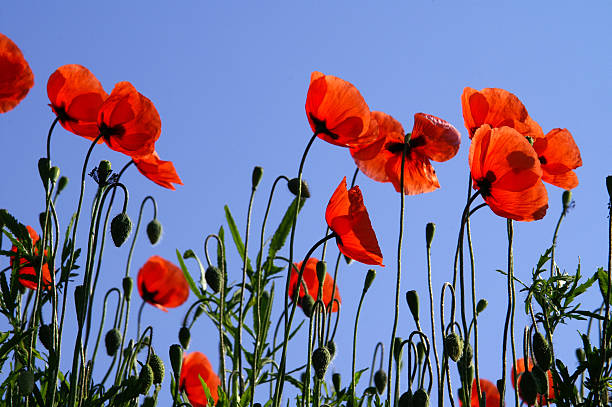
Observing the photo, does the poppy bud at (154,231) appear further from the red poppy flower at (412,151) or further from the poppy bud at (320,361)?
the poppy bud at (320,361)

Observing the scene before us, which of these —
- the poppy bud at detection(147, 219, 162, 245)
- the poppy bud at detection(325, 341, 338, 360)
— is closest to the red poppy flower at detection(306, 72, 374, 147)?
the poppy bud at detection(325, 341, 338, 360)

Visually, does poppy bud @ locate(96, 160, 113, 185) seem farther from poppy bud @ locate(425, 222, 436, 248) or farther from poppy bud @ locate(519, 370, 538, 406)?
poppy bud @ locate(519, 370, 538, 406)

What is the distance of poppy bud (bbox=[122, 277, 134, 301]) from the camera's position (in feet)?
7.86

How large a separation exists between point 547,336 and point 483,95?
2.18ft

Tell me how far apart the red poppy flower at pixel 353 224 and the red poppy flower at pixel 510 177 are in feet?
0.91

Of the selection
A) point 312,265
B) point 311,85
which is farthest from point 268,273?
point 311,85

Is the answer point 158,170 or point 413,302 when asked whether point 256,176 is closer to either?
point 158,170

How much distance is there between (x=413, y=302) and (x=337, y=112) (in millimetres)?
529

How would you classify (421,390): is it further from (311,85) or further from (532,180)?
(311,85)

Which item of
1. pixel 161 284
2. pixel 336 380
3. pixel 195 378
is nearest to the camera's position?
pixel 336 380

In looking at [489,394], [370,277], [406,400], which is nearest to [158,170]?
[370,277]

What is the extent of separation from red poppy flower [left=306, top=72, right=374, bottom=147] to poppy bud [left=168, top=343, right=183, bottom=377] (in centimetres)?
66

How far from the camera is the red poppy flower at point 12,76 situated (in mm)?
1909

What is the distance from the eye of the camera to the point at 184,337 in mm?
2314
